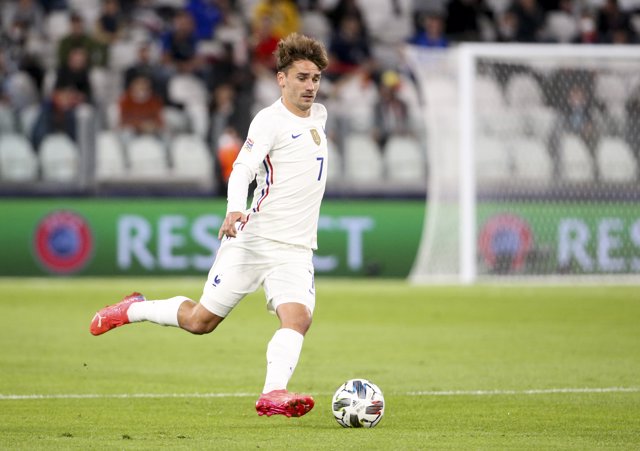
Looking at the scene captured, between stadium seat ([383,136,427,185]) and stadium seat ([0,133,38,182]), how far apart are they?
4998mm

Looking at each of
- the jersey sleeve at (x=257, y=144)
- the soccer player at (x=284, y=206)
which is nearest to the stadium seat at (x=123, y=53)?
the soccer player at (x=284, y=206)

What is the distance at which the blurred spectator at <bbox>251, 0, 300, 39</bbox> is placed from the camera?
21.5 meters

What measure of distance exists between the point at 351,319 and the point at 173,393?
554cm

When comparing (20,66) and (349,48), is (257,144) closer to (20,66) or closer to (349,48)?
(20,66)

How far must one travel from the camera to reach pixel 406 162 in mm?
19047

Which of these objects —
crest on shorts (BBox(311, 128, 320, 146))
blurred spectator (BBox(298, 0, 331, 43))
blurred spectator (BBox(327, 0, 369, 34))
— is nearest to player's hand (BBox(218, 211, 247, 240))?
crest on shorts (BBox(311, 128, 320, 146))

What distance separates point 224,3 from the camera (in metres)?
22.3

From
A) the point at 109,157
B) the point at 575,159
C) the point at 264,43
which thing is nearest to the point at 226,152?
the point at 109,157

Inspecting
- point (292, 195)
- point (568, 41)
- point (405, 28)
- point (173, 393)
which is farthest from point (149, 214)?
point (292, 195)

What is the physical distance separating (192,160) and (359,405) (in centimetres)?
1236

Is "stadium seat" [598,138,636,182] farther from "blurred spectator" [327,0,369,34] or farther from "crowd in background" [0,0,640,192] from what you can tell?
"blurred spectator" [327,0,369,34]

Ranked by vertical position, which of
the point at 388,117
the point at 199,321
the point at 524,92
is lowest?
the point at 199,321

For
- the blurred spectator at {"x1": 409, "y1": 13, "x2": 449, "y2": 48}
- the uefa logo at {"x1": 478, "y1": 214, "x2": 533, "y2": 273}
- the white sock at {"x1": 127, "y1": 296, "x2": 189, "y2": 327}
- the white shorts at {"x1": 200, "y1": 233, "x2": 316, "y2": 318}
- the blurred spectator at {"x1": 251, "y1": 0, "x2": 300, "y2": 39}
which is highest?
the blurred spectator at {"x1": 251, "y1": 0, "x2": 300, "y2": 39}

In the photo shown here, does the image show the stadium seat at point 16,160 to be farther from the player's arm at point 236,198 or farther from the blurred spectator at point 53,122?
the player's arm at point 236,198
